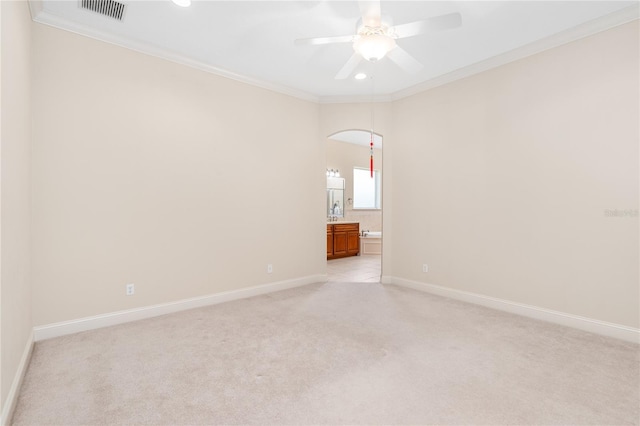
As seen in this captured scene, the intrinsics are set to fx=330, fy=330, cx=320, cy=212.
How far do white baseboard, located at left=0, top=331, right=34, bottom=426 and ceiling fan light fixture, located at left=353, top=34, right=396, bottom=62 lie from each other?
3.15m

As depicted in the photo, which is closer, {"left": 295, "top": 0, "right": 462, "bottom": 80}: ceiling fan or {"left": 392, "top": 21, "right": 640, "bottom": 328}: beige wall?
{"left": 295, "top": 0, "right": 462, "bottom": 80}: ceiling fan

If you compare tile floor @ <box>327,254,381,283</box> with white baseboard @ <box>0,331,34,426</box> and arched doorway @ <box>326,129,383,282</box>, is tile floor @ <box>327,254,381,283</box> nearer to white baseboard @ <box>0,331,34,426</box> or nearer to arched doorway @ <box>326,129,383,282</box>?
arched doorway @ <box>326,129,383,282</box>

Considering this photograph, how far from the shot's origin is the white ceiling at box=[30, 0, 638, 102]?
9.35ft

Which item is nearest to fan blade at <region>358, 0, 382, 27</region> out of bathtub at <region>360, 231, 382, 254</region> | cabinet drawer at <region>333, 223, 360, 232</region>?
cabinet drawer at <region>333, 223, 360, 232</region>

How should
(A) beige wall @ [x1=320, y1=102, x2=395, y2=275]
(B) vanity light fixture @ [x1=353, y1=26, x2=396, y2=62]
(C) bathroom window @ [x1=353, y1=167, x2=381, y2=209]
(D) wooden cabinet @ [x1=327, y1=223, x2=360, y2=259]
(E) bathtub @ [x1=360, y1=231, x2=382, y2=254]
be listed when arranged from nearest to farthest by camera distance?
(B) vanity light fixture @ [x1=353, y1=26, x2=396, y2=62], (A) beige wall @ [x1=320, y1=102, x2=395, y2=275], (D) wooden cabinet @ [x1=327, y1=223, x2=360, y2=259], (E) bathtub @ [x1=360, y1=231, x2=382, y2=254], (C) bathroom window @ [x1=353, y1=167, x2=381, y2=209]

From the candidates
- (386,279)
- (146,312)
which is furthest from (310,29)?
(386,279)

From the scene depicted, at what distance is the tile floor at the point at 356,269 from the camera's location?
18.5ft

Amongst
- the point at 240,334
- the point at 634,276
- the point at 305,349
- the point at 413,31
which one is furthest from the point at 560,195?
the point at 240,334

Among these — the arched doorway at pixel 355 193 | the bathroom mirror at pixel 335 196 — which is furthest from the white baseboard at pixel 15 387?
the bathroom mirror at pixel 335 196

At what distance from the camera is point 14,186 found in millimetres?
2188

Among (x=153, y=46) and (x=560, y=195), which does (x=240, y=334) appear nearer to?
(x=153, y=46)

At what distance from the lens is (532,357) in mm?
2613

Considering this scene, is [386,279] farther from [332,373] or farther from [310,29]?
[310,29]

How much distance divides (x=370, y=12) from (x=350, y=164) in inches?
255
